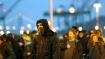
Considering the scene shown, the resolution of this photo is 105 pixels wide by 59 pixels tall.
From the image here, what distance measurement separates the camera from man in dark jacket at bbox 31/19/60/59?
7793mm

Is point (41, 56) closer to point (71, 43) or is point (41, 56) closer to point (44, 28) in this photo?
point (44, 28)

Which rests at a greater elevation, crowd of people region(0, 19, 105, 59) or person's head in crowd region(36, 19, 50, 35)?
person's head in crowd region(36, 19, 50, 35)

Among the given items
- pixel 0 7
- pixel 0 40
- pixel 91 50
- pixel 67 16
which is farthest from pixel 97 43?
pixel 67 16

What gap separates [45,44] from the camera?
7797 mm

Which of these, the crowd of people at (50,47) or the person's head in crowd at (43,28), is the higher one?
the person's head in crowd at (43,28)

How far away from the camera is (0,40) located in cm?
1008

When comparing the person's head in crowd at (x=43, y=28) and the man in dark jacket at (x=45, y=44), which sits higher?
the person's head in crowd at (x=43, y=28)

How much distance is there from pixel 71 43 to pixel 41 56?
3316 mm

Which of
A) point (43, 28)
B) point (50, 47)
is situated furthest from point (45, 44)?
point (43, 28)

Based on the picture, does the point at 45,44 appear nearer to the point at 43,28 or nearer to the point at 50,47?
the point at 50,47

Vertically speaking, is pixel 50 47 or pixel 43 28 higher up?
pixel 43 28

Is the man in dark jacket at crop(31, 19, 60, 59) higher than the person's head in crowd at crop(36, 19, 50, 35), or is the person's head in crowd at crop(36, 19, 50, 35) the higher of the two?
the person's head in crowd at crop(36, 19, 50, 35)

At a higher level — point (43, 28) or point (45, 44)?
point (43, 28)

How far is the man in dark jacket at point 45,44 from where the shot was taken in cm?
779
